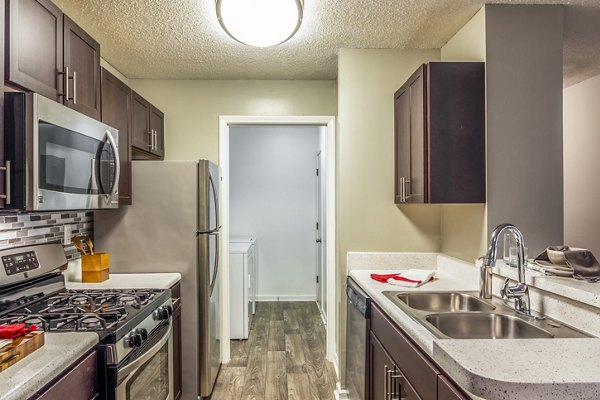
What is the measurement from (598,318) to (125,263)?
8.00 ft

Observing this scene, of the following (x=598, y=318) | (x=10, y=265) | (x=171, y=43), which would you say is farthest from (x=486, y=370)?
(x=171, y=43)

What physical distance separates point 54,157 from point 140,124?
1.31 metres

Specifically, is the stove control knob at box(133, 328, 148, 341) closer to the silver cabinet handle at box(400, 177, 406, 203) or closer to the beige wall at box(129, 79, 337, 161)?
the silver cabinet handle at box(400, 177, 406, 203)

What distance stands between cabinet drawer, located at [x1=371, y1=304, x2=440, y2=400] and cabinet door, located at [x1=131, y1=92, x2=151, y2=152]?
1842 mm

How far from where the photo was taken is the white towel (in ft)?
7.52

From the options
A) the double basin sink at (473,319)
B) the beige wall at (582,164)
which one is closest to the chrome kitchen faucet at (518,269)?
the double basin sink at (473,319)

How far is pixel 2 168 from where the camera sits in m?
1.41

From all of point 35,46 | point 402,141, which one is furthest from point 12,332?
point 402,141

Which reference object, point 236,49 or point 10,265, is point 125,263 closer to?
point 10,265

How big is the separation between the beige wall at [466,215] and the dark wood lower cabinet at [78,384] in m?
1.89

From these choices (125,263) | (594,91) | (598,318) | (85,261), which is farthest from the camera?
(594,91)

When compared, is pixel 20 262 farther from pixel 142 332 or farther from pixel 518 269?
pixel 518 269

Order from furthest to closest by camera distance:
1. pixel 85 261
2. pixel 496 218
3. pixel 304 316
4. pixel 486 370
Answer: pixel 304 316, pixel 85 261, pixel 496 218, pixel 486 370

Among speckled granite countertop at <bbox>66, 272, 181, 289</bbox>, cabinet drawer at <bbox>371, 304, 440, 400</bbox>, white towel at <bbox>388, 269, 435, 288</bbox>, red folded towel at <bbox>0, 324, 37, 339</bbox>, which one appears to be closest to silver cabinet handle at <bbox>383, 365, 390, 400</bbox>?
cabinet drawer at <bbox>371, 304, 440, 400</bbox>
